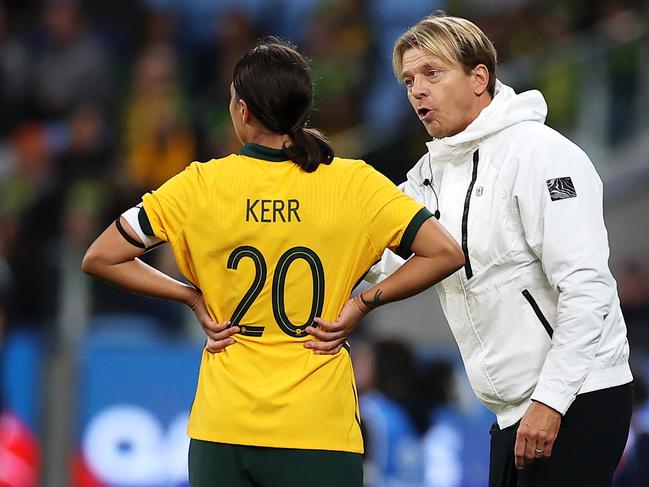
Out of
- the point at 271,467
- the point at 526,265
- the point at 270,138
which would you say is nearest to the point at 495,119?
the point at 526,265

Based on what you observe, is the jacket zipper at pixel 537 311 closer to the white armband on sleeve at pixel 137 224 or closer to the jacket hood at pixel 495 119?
the jacket hood at pixel 495 119

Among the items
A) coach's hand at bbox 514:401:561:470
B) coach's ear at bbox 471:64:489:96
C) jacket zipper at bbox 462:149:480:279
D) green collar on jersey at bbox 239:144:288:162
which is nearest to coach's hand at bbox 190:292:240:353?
green collar on jersey at bbox 239:144:288:162

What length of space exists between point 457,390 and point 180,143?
3401 millimetres

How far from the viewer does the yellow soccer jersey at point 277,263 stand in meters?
3.53

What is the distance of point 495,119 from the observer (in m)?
3.86

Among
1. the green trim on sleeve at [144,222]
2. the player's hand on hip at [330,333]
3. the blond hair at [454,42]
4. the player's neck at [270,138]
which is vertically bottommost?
the player's hand on hip at [330,333]

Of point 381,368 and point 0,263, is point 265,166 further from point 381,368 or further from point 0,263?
point 0,263

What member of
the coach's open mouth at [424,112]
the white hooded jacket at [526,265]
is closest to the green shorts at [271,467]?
the white hooded jacket at [526,265]

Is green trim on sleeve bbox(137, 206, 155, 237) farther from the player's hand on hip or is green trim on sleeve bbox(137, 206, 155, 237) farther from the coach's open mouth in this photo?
the coach's open mouth

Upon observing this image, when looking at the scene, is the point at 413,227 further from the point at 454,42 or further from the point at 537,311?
the point at 454,42

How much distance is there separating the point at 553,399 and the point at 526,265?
0.40 meters

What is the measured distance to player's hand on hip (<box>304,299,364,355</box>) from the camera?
11.6 feet

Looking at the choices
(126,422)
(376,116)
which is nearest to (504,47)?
(376,116)

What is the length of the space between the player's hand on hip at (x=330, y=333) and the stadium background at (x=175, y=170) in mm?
2835
